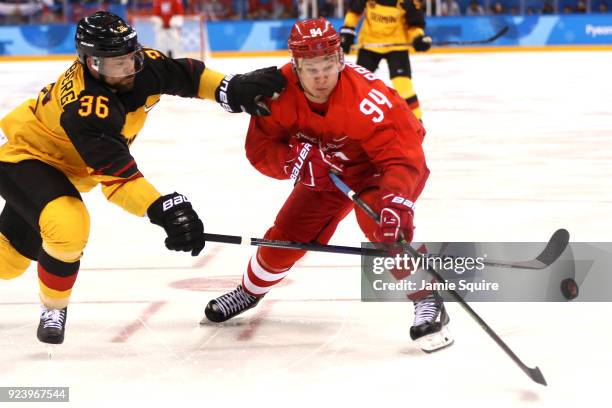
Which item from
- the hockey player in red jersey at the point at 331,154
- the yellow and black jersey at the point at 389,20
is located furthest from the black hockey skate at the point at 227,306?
the yellow and black jersey at the point at 389,20

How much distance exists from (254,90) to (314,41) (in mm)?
244

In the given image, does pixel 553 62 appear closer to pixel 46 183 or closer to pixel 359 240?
pixel 359 240

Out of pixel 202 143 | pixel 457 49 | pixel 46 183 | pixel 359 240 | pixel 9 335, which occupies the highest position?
pixel 46 183

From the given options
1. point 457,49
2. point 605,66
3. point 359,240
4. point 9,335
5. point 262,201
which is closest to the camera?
point 9,335

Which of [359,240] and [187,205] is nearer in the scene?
[187,205]

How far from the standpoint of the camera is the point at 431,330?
2.82m

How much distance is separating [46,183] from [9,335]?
0.52m

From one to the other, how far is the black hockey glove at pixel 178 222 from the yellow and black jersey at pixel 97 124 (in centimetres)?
6

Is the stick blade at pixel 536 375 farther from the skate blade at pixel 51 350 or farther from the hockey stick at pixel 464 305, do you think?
the skate blade at pixel 51 350

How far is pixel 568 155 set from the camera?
5.95 meters

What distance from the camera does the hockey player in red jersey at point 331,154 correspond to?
2.78m

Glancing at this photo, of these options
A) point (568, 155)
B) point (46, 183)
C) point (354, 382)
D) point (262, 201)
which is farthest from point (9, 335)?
point (568, 155)

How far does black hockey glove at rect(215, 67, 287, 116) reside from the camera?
289cm

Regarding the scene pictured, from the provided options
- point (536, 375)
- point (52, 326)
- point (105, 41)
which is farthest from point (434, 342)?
point (105, 41)
